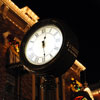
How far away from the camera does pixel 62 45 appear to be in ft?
10.3

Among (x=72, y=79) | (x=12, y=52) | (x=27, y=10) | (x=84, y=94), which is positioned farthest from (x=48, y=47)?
(x=72, y=79)

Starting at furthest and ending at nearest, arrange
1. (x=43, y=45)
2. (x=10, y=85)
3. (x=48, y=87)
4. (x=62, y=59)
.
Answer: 1. (x=10, y=85)
2. (x=43, y=45)
3. (x=62, y=59)
4. (x=48, y=87)

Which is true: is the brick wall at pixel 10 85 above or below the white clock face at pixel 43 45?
above

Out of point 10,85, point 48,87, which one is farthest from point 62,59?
point 10,85

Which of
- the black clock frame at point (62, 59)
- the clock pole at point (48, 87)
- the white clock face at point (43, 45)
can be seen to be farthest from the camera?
the white clock face at point (43, 45)

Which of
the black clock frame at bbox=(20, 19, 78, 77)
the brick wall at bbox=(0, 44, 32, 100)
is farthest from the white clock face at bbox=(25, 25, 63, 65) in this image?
the brick wall at bbox=(0, 44, 32, 100)

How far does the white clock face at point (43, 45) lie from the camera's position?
3.26 metres

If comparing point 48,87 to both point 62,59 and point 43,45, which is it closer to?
point 62,59

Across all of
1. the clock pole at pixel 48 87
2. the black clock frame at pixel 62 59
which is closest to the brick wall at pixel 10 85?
the black clock frame at pixel 62 59

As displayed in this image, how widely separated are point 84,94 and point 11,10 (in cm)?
472

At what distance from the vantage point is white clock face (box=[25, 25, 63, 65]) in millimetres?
3262

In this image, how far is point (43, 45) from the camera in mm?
3383

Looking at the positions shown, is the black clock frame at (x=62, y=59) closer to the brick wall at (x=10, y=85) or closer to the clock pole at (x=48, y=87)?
the clock pole at (x=48, y=87)

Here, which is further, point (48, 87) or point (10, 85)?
point (10, 85)
